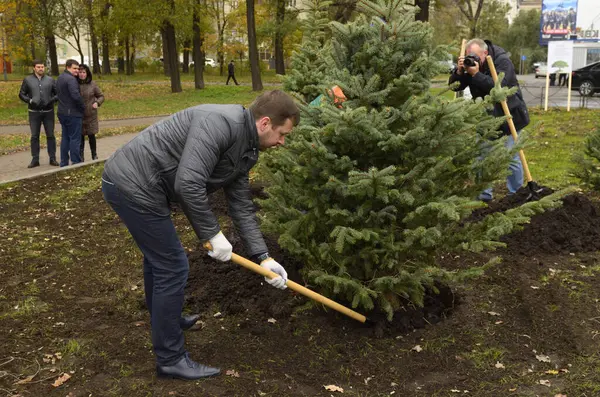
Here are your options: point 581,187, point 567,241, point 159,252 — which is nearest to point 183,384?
point 159,252

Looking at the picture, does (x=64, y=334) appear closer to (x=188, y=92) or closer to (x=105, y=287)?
(x=105, y=287)

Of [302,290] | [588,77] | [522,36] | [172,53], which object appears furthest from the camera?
[522,36]

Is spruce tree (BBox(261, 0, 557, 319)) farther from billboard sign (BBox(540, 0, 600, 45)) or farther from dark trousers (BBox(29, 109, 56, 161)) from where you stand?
billboard sign (BBox(540, 0, 600, 45))

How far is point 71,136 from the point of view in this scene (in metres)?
11.1

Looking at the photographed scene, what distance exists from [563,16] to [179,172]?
27.9 meters

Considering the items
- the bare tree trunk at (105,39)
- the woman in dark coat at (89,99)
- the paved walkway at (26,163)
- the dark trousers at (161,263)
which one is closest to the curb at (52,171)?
the paved walkway at (26,163)

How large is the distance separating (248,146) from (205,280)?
1951mm

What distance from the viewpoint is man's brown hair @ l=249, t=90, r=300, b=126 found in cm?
350

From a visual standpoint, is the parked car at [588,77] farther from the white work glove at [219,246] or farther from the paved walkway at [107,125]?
the white work glove at [219,246]

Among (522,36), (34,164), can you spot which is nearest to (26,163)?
(34,164)

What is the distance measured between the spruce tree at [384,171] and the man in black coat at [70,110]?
7.50m

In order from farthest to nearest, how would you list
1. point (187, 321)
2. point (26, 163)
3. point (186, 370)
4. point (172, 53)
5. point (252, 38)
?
point (172, 53)
point (252, 38)
point (26, 163)
point (187, 321)
point (186, 370)

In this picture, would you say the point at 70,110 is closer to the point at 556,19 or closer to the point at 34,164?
the point at 34,164

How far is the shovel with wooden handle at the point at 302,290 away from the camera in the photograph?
367 centimetres
